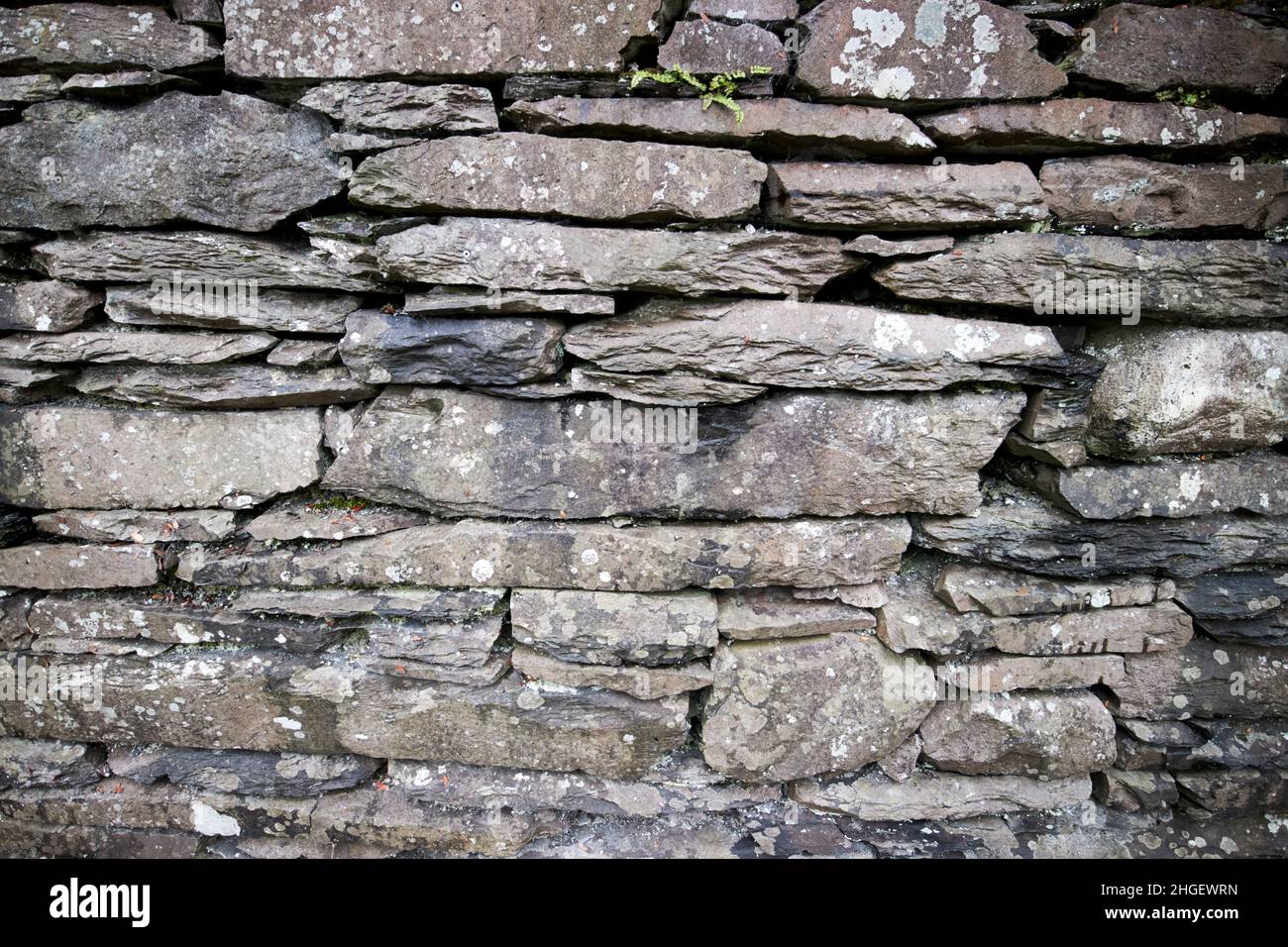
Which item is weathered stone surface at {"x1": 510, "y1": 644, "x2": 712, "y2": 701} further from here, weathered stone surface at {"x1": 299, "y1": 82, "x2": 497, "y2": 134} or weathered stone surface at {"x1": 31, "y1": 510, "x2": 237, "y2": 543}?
weathered stone surface at {"x1": 299, "y1": 82, "x2": 497, "y2": 134}

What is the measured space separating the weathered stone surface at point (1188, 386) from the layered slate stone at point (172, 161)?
444 cm

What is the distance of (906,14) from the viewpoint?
2.90 m

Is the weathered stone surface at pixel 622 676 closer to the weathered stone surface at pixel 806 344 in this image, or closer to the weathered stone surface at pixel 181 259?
the weathered stone surface at pixel 806 344

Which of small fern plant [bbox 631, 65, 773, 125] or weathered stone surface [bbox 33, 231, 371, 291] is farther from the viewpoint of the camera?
weathered stone surface [bbox 33, 231, 371, 291]

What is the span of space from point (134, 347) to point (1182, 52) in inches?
225

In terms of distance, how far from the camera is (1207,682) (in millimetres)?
3668

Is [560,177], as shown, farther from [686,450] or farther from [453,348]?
[686,450]

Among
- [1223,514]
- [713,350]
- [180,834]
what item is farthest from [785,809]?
[180,834]

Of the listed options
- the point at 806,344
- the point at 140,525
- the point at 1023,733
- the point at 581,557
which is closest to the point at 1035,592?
the point at 1023,733

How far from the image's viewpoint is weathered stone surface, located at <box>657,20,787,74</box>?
2.90 m

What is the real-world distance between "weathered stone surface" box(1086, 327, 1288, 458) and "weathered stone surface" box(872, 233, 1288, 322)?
214 mm

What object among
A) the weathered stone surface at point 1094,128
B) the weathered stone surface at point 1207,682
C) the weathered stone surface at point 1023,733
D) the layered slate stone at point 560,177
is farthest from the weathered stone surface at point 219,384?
the weathered stone surface at point 1207,682

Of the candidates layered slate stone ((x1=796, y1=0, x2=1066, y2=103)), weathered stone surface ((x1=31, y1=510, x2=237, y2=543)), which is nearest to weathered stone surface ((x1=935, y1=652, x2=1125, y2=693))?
layered slate stone ((x1=796, y1=0, x2=1066, y2=103))

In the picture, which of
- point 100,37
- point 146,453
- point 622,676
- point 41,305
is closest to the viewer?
point 100,37
